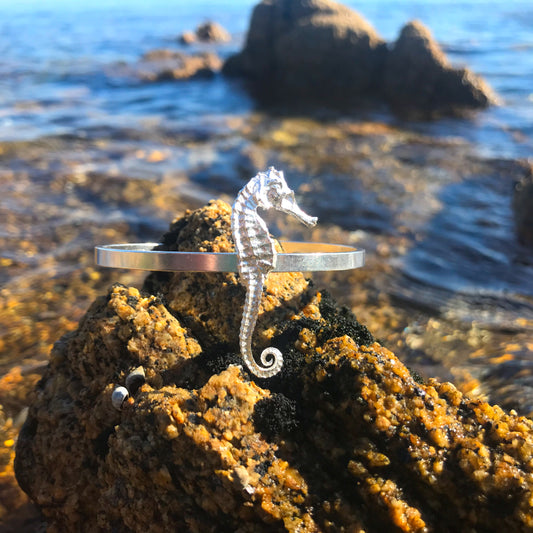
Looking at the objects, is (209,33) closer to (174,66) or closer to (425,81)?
(174,66)

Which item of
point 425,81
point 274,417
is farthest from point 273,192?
point 425,81

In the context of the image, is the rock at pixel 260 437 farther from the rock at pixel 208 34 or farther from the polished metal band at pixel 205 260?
the rock at pixel 208 34

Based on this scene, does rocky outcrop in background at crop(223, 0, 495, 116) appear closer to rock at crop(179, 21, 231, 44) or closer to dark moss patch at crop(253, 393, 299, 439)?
rock at crop(179, 21, 231, 44)

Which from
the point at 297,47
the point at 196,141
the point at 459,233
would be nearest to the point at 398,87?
the point at 297,47

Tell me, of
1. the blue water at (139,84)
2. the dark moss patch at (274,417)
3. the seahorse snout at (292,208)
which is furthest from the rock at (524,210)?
the dark moss patch at (274,417)

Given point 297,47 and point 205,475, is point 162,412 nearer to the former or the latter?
point 205,475

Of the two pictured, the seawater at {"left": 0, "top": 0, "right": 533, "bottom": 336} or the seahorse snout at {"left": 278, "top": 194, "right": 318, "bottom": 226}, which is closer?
the seahorse snout at {"left": 278, "top": 194, "right": 318, "bottom": 226}

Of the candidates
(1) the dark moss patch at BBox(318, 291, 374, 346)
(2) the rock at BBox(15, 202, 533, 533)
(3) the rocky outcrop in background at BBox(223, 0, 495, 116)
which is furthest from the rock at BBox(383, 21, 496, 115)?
(2) the rock at BBox(15, 202, 533, 533)
